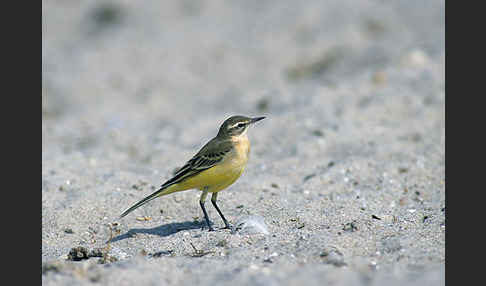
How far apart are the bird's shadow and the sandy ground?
0.09ft

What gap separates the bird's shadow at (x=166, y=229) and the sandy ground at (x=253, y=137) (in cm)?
3

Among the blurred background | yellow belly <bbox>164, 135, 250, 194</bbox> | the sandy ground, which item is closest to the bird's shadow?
the sandy ground

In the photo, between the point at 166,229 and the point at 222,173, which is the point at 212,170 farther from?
the point at 166,229

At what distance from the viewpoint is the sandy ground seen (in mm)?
6172

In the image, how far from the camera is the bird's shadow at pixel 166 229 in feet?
25.1

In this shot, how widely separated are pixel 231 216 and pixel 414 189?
2895 mm

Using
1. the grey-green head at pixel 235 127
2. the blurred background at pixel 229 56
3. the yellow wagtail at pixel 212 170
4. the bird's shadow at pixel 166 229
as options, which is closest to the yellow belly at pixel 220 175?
the yellow wagtail at pixel 212 170

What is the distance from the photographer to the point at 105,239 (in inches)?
303

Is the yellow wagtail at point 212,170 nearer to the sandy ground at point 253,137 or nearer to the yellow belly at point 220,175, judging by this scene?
the yellow belly at point 220,175

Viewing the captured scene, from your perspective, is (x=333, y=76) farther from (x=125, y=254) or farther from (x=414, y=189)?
(x=125, y=254)

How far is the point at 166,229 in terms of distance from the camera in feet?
25.7

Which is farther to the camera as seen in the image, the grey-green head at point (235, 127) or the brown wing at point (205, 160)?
the grey-green head at point (235, 127)

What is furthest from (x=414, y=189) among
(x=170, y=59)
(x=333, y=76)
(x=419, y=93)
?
(x=170, y=59)

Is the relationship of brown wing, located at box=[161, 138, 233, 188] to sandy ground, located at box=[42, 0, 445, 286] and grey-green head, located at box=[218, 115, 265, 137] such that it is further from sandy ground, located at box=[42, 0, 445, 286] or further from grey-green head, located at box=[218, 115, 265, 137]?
sandy ground, located at box=[42, 0, 445, 286]
